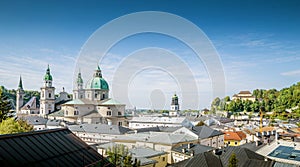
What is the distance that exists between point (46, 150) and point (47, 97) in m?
58.3

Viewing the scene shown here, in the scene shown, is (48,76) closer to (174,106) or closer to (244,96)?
(174,106)

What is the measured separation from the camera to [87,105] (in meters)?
53.9

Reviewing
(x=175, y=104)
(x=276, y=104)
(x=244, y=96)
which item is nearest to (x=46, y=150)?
(x=175, y=104)

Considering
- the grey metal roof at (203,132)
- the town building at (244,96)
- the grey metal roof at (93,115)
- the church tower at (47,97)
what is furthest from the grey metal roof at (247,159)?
the town building at (244,96)

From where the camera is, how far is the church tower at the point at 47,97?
202ft

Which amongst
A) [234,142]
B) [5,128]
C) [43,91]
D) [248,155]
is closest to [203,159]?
[248,155]

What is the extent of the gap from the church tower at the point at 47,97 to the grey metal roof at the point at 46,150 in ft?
185

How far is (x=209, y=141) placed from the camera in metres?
38.2

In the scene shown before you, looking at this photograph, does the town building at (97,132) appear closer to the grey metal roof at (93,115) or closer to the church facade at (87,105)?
the church facade at (87,105)

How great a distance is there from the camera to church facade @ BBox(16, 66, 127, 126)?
173 ft

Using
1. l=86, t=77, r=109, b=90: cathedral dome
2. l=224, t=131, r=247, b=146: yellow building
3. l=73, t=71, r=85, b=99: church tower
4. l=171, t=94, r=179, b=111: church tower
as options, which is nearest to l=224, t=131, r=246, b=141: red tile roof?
l=224, t=131, r=247, b=146: yellow building

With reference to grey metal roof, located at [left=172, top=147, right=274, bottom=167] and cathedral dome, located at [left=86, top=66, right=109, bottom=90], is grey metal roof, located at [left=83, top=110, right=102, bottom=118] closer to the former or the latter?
cathedral dome, located at [left=86, top=66, right=109, bottom=90]

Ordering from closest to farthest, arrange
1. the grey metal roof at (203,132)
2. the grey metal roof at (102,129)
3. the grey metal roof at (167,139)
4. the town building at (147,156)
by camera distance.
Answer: the town building at (147,156) → the grey metal roof at (167,139) → the grey metal roof at (203,132) → the grey metal roof at (102,129)

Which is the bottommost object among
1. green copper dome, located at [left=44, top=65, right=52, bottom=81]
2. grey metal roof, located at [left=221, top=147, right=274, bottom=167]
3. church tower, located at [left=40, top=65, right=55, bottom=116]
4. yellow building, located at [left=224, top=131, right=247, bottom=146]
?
yellow building, located at [left=224, top=131, right=247, bottom=146]
